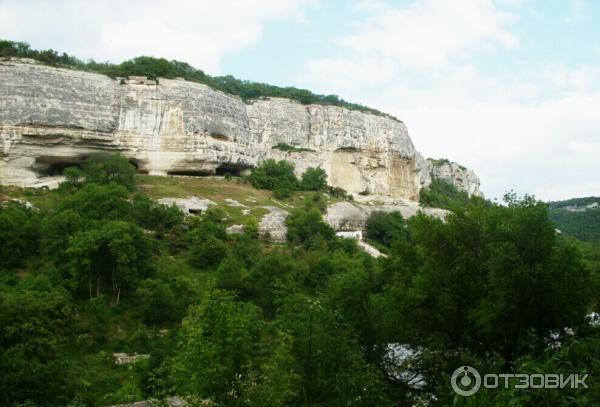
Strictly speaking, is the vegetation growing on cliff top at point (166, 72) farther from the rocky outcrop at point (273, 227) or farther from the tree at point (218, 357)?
the tree at point (218, 357)

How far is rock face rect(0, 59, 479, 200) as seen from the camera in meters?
35.8

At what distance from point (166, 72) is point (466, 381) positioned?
41.0 m

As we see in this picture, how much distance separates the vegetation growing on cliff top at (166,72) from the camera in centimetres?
4038

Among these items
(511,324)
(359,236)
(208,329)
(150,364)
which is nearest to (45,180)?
(359,236)

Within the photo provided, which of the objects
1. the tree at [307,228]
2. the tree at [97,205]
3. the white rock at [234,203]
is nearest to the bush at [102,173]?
the tree at [97,205]

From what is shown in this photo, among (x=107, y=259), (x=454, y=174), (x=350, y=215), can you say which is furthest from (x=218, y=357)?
(x=454, y=174)

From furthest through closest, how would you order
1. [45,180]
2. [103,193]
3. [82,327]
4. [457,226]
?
1. [45,180]
2. [103,193]
3. [82,327]
4. [457,226]

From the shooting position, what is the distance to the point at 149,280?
21.2m

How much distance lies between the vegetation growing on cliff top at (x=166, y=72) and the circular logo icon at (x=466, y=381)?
3895 centimetres

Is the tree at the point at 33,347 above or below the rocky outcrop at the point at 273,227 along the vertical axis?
below

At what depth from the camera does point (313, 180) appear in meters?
46.3

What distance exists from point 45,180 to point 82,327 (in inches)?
791

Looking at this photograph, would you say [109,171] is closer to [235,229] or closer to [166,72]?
[235,229]

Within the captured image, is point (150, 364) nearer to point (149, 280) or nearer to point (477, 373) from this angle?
point (149, 280)
